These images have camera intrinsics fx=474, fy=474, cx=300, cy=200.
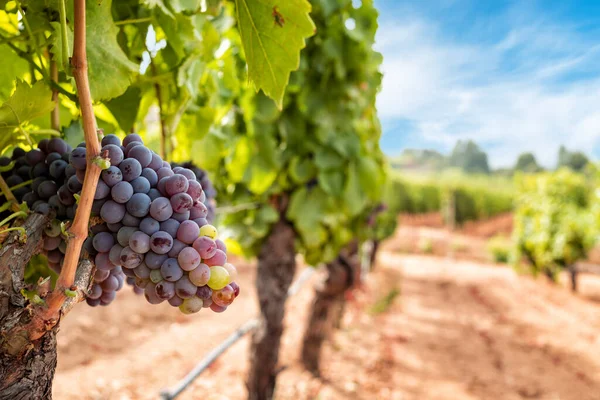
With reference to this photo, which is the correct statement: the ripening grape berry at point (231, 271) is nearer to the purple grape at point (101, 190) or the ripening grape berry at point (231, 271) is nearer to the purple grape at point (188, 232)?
the purple grape at point (188, 232)

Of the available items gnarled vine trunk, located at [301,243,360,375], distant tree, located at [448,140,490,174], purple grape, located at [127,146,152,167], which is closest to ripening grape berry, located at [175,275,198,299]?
purple grape, located at [127,146,152,167]

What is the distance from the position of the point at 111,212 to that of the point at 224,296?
0.22 meters

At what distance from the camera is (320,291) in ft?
19.2

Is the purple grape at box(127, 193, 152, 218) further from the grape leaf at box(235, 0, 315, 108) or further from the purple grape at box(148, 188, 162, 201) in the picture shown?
the grape leaf at box(235, 0, 315, 108)

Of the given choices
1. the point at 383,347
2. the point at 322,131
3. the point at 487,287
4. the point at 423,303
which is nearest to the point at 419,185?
the point at 487,287

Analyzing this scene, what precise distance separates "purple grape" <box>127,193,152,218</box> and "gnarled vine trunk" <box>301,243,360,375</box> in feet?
16.8

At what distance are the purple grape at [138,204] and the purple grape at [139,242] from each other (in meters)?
0.03

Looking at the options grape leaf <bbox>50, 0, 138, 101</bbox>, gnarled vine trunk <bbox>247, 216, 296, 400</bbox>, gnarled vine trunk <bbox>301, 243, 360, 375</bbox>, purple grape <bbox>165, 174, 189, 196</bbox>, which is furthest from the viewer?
gnarled vine trunk <bbox>301, 243, 360, 375</bbox>

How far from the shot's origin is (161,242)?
718mm

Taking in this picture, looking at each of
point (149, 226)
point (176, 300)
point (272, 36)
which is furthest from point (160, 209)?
point (272, 36)

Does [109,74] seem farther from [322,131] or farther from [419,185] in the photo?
[419,185]

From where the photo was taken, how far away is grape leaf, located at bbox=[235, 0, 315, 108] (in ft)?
2.98

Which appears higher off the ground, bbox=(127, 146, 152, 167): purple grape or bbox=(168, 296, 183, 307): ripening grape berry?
bbox=(127, 146, 152, 167): purple grape

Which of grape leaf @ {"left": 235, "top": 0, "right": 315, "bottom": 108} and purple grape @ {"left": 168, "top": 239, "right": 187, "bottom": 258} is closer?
purple grape @ {"left": 168, "top": 239, "right": 187, "bottom": 258}
